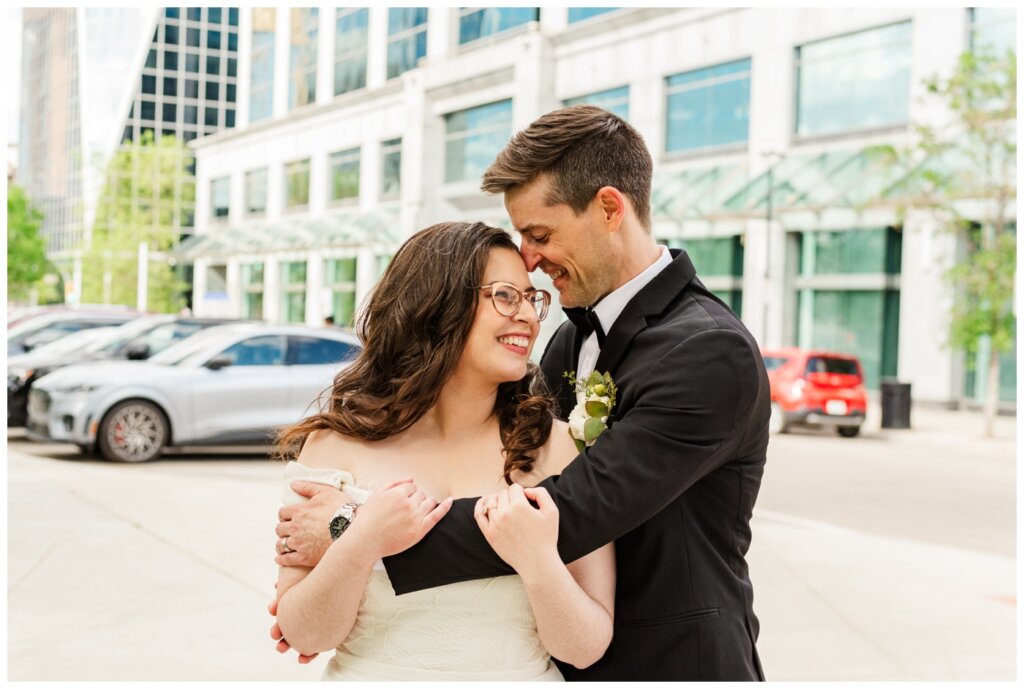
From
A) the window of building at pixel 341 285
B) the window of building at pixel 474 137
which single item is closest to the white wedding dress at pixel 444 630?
the window of building at pixel 474 137

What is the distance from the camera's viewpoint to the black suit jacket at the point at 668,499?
8.35ft

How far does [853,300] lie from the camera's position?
98.8 ft

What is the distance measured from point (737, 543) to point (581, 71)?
36.1m

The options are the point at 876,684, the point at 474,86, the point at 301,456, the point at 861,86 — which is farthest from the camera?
the point at 474,86

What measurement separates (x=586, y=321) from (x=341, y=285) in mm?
47907

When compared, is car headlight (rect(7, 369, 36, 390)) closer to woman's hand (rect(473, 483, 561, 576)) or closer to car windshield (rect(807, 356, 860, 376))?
car windshield (rect(807, 356, 860, 376))

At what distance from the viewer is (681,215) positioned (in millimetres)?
32375

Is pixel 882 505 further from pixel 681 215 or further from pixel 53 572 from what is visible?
pixel 681 215

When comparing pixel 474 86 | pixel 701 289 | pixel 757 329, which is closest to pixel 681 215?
pixel 757 329

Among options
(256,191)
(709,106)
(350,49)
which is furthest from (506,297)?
(256,191)

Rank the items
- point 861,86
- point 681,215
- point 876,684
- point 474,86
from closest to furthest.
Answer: point 876,684, point 861,86, point 681,215, point 474,86

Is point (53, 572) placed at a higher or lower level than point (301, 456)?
lower

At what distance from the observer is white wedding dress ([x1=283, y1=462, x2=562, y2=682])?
2734 mm

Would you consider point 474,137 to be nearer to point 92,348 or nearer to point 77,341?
point 77,341
